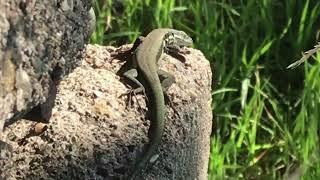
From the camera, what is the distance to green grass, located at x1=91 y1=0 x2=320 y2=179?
12.0ft

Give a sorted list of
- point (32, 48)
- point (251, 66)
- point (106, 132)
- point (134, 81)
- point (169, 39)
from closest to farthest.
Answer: point (32, 48), point (106, 132), point (134, 81), point (169, 39), point (251, 66)

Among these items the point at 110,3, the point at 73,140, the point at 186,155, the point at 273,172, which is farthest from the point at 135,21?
the point at 73,140

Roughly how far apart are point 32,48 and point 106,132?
614mm

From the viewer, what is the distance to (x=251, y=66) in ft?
12.7

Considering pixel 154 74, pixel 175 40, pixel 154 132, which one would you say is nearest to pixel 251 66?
pixel 175 40

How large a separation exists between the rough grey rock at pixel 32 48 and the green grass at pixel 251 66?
1578 mm

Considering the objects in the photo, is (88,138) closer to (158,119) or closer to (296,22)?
(158,119)

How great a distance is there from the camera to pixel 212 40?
395 centimetres

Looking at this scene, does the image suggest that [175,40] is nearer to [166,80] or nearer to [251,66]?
[166,80]

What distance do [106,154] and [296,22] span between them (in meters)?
1.90

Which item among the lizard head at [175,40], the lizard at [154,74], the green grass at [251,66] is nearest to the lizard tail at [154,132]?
the lizard at [154,74]

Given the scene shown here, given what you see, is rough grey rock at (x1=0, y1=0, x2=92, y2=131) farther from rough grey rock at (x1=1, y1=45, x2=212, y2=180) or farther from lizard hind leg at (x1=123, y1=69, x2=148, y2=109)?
lizard hind leg at (x1=123, y1=69, x2=148, y2=109)

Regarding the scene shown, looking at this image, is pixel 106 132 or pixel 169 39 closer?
pixel 106 132

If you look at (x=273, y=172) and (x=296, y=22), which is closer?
(x=273, y=172)
